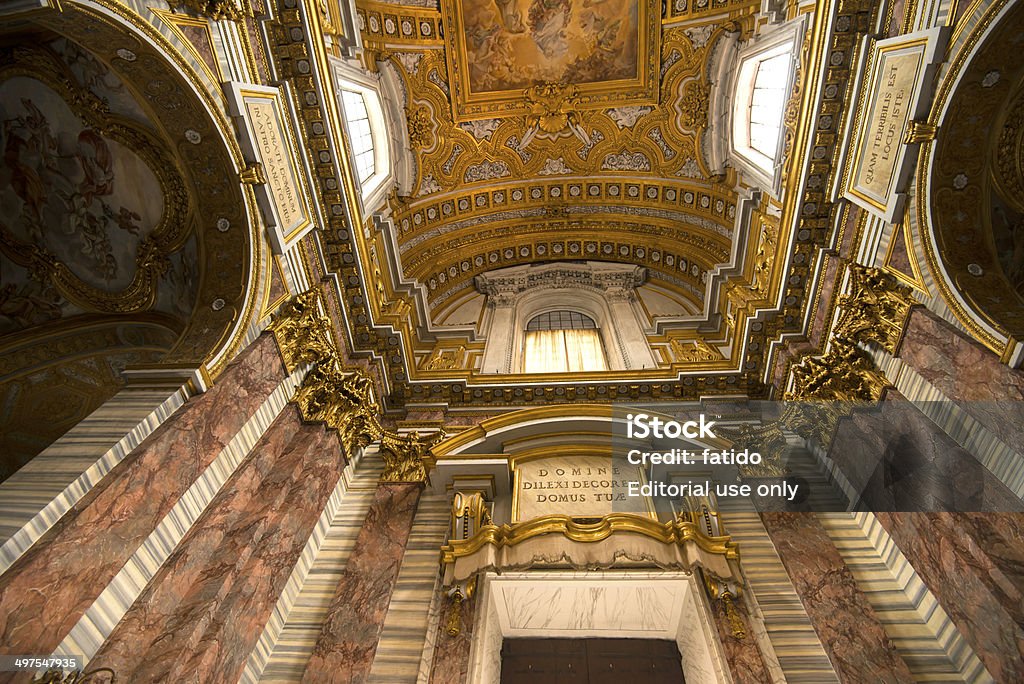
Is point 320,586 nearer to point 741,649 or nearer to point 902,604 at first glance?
point 741,649

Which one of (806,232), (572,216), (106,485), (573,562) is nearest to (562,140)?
(572,216)

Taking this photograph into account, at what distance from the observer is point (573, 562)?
19.8ft

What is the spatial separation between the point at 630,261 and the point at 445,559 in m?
10.7

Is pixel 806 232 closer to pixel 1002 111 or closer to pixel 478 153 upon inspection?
pixel 1002 111

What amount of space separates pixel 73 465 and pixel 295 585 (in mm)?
2859

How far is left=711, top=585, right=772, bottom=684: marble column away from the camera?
517cm

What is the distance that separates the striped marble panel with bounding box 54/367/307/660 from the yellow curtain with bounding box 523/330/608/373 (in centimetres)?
566

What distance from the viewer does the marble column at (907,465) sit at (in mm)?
5281

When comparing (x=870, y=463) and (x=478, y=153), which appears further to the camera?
(x=478, y=153)

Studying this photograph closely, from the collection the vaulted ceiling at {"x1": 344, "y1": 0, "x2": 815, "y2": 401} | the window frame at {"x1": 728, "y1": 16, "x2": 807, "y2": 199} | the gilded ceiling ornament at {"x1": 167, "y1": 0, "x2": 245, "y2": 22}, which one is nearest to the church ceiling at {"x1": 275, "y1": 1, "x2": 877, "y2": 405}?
the vaulted ceiling at {"x1": 344, "y1": 0, "x2": 815, "y2": 401}

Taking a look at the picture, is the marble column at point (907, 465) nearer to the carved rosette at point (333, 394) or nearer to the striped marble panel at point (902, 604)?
the striped marble panel at point (902, 604)

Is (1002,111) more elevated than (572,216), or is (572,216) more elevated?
(1002,111)

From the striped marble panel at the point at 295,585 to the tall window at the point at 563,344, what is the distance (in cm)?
462

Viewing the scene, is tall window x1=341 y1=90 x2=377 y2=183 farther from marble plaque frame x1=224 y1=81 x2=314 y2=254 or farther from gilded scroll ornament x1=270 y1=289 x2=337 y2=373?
gilded scroll ornament x1=270 y1=289 x2=337 y2=373
